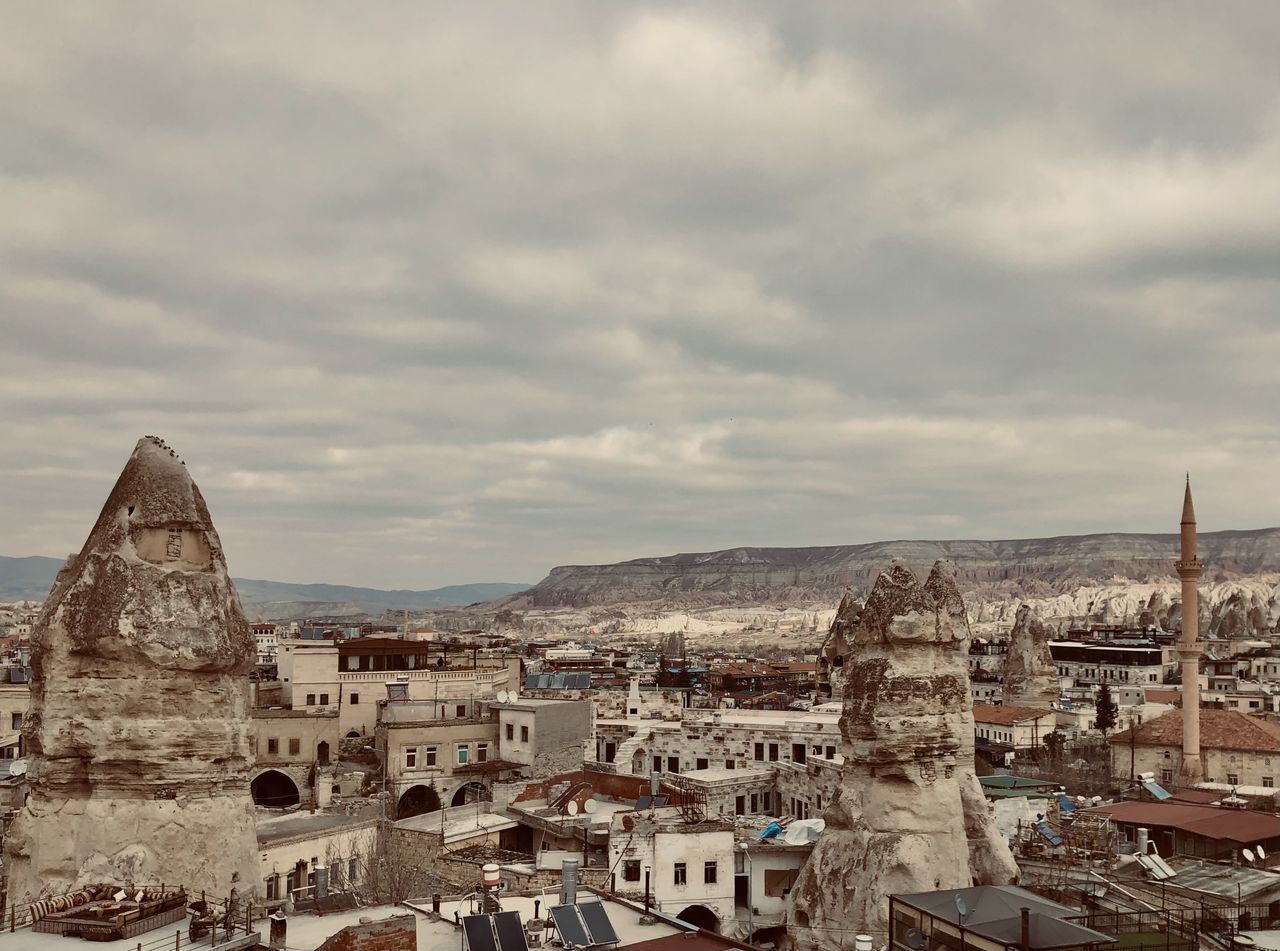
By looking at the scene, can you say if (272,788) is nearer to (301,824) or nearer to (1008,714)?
→ (301,824)

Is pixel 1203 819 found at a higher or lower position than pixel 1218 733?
higher

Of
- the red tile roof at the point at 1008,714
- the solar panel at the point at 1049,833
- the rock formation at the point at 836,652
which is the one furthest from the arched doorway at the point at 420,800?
the red tile roof at the point at 1008,714

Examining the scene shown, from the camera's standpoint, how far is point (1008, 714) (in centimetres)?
8138

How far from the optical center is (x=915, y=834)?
104ft

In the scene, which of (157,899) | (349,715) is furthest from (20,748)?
(157,899)

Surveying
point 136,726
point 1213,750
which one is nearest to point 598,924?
point 136,726

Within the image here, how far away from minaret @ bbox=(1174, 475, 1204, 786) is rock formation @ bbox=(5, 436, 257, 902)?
52624 millimetres

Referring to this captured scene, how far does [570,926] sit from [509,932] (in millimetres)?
1434

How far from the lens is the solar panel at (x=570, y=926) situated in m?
22.7

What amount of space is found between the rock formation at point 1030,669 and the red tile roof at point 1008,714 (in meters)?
7.31

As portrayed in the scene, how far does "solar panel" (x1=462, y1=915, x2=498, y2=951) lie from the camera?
21.9m

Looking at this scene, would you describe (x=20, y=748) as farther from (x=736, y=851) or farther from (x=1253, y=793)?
(x=1253, y=793)

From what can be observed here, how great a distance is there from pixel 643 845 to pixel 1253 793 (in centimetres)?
3120

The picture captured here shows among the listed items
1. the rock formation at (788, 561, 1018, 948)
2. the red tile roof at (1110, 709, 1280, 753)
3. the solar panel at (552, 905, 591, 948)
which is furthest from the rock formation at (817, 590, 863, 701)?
the solar panel at (552, 905, 591, 948)
